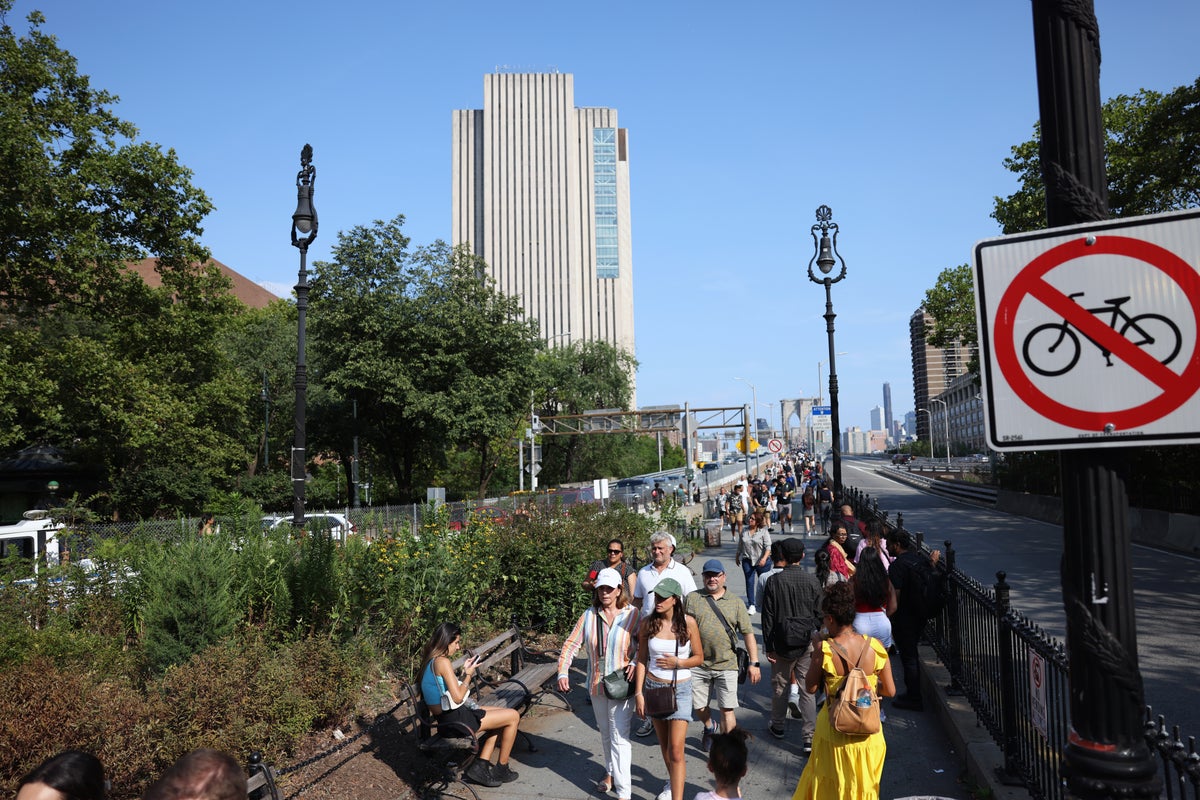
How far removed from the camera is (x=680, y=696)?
6.07 metres

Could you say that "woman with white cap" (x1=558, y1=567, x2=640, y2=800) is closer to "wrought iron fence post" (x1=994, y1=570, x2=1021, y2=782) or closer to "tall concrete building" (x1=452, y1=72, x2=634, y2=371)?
"wrought iron fence post" (x1=994, y1=570, x2=1021, y2=782)

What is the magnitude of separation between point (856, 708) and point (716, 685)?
8.40ft

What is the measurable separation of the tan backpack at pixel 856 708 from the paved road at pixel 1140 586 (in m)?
1.81

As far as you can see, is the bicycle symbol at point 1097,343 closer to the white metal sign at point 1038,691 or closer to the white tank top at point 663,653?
the white metal sign at point 1038,691

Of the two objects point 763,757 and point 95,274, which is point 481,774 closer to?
point 763,757

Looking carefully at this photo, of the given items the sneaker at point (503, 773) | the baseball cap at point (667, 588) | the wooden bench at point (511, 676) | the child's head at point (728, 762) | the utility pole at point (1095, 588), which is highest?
the utility pole at point (1095, 588)

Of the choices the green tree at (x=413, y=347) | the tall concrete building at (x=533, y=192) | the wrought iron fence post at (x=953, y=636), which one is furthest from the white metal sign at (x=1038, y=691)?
the tall concrete building at (x=533, y=192)

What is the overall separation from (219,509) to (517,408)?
45.2 ft

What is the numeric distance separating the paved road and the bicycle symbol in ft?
4.31

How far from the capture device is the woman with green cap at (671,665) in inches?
236

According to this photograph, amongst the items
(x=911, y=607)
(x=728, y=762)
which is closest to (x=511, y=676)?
(x=911, y=607)

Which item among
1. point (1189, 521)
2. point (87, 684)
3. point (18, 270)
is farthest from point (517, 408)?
point (87, 684)

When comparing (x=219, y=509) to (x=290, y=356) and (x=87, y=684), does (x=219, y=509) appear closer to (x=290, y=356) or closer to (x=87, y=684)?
(x=290, y=356)

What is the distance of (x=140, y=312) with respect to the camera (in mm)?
26609
